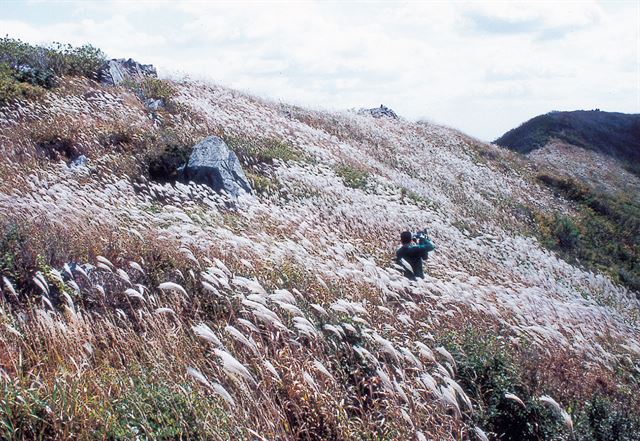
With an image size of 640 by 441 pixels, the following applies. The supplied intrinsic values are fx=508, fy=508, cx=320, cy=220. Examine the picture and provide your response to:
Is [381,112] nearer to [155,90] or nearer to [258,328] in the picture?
[155,90]

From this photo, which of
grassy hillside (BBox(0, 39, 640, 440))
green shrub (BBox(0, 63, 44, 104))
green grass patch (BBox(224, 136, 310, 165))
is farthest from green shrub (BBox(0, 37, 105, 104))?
green grass patch (BBox(224, 136, 310, 165))

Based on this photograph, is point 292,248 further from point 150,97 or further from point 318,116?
point 318,116

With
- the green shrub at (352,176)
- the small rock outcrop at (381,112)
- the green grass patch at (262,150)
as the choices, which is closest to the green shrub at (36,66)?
the green grass patch at (262,150)

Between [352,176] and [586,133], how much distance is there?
36.9 meters

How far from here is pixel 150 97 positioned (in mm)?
16344

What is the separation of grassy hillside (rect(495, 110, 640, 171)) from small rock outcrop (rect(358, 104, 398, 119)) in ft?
41.9

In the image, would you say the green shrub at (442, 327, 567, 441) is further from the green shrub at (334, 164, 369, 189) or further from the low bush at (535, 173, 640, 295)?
the low bush at (535, 173, 640, 295)

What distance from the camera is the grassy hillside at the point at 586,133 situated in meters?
41.8

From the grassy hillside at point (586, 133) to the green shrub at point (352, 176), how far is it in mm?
29206

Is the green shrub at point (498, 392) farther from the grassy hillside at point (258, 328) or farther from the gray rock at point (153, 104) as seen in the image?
the gray rock at point (153, 104)

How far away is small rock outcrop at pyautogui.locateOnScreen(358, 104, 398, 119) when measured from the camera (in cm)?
3441

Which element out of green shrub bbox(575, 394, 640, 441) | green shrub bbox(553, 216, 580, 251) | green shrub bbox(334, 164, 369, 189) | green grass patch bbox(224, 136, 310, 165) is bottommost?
green shrub bbox(553, 216, 580, 251)

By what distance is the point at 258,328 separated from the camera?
13.2 feet

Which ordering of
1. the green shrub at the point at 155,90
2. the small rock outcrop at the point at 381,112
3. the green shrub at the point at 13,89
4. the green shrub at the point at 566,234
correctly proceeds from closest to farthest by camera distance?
the green shrub at the point at 13,89 → the green shrub at the point at 155,90 → the green shrub at the point at 566,234 → the small rock outcrop at the point at 381,112
